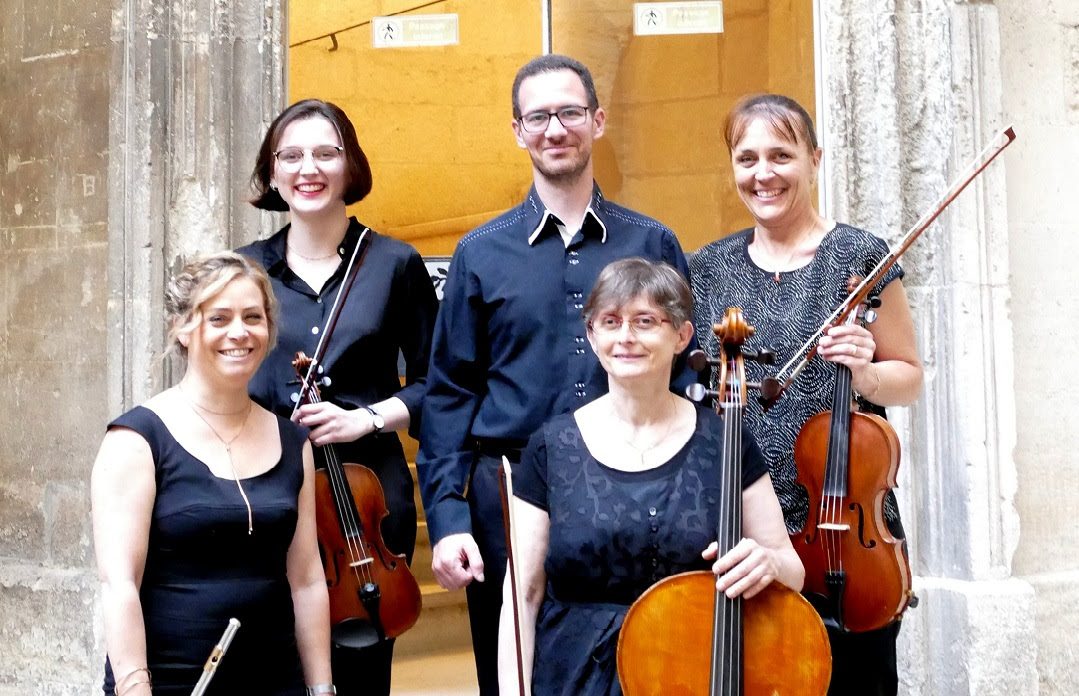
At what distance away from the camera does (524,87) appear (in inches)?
92.4

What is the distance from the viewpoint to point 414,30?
4.43 meters

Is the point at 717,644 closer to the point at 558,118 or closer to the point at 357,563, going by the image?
the point at 357,563

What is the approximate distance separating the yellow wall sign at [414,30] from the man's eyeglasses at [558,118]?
2.22 meters

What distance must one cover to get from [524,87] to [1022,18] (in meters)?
2.06

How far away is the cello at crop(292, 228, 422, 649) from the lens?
7.36 feet

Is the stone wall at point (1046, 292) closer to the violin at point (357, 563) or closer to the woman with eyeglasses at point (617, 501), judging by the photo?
the woman with eyeglasses at point (617, 501)

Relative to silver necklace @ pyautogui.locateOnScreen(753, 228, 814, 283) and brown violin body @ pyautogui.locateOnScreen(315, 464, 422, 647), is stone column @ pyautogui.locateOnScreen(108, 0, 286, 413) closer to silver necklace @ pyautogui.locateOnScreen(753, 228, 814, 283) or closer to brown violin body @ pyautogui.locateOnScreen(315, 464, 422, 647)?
brown violin body @ pyautogui.locateOnScreen(315, 464, 422, 647)

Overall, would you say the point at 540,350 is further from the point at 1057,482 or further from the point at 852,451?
the point at 1057,482

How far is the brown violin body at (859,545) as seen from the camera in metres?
2.15

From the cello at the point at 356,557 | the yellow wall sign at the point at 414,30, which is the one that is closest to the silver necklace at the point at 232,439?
the cello at the point at 356,557

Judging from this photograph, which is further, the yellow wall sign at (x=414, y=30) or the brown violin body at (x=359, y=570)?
the yellow wall sign at (x=414, y=30)

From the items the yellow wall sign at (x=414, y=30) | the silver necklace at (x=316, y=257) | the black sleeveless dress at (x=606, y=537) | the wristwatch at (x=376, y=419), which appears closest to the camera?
the black sleeveless dress at (x=606, y=537)

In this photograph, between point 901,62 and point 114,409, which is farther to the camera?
point 901,62

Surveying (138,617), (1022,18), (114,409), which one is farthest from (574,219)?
(1022,18)
